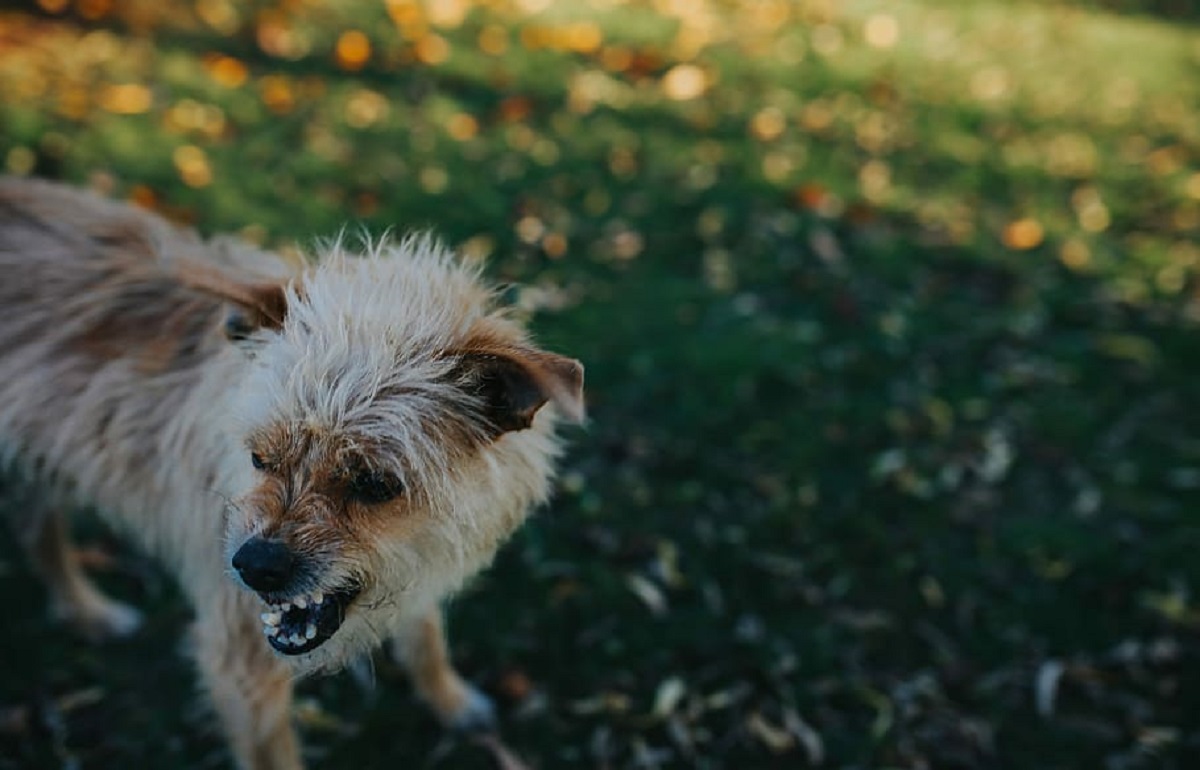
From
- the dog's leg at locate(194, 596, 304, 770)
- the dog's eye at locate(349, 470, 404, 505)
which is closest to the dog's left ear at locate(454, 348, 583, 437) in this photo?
the dog's eye at locate(349, 470, 404, 505)

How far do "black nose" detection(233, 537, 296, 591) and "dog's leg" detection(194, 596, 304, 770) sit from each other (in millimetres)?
525

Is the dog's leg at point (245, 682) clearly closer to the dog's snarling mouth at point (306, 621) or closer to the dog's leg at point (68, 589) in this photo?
the dog's snarling mouth at point (306, 621)

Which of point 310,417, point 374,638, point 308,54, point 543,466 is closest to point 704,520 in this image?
point 543,466

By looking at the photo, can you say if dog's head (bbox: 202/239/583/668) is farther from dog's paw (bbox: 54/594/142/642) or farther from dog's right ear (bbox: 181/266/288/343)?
dog's paw (bbox: 54/594/142/642)

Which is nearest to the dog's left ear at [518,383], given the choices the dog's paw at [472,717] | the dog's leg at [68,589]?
the dog's paw at [472,717]

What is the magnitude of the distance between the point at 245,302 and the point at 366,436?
1.65 ft

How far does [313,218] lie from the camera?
5504 millimetres

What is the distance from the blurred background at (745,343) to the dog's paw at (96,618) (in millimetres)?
70

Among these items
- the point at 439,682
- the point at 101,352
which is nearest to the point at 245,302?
the point at 101,352

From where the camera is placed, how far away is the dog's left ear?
220 centimetres

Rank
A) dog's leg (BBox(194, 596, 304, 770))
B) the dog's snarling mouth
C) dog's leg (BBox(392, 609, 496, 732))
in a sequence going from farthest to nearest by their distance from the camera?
dog's leg (BBox(392, 609, 496, 732))
dog's leg (BBox(194, 596, 304, 770))
the dog's snarling mouth

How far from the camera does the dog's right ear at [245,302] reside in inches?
95.8

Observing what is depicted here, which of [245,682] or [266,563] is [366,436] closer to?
[266,563]

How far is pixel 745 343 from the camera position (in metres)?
5.26
